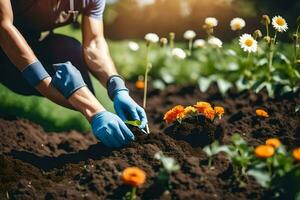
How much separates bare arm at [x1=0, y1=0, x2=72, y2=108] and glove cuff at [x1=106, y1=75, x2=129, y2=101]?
1.12 ft

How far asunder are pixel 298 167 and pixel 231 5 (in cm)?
452

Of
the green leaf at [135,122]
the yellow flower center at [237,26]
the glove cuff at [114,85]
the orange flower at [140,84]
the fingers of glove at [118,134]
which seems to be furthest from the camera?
the orange flower at [140,84]

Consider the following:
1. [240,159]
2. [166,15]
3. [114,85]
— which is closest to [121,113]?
[114,85]

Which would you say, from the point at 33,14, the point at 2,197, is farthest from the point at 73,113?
the point at 2,197

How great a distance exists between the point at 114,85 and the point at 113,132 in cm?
60

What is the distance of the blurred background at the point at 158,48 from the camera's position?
12.3 ft

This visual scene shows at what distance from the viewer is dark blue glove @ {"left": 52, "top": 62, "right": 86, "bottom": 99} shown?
2.84 metres

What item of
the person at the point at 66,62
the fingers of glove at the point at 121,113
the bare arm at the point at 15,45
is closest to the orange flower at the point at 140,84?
the person at the point at 66,62

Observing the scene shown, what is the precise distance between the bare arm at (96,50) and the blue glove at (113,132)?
0.74 m

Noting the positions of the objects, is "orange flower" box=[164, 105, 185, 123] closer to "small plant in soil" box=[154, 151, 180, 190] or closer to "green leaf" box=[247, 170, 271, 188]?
"small plant in soil" box=[154, 151, 180, 190]

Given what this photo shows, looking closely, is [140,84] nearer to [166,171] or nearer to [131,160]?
[131,160]

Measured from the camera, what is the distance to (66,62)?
10.4ft

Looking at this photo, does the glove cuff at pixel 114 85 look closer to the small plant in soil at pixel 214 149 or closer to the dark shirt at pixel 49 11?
the dark shirt at pixel 49 11

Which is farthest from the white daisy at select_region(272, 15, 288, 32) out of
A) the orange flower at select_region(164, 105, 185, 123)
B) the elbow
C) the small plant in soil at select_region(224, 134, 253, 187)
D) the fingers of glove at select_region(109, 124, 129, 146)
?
the elbow
